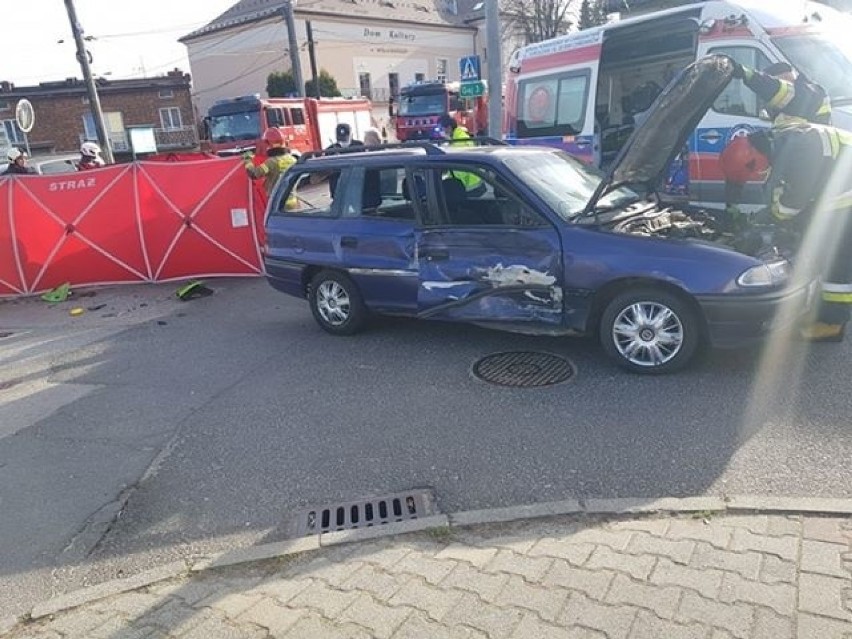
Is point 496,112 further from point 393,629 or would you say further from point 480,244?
point 393,629

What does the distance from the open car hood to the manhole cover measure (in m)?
1.21

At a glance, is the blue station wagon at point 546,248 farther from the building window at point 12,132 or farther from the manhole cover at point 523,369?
the building window at point 12,132

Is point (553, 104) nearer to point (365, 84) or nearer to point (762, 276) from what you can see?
point (762, 276)

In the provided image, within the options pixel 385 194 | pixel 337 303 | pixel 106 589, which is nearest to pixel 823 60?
pixel 385 194

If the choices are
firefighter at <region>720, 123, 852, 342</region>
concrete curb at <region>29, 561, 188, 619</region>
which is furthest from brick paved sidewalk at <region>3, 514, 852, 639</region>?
firefighter at <region>720, 123, 852, 342</region>

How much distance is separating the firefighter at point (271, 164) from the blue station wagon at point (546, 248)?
2.65m

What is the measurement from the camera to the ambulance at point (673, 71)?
7.61 meters

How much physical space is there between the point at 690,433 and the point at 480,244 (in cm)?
214

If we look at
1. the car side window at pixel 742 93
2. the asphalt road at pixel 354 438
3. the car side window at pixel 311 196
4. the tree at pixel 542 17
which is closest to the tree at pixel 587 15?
the tree at pixel 542 17

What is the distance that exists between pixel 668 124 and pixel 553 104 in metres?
5.64

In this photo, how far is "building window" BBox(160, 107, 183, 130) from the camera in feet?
150

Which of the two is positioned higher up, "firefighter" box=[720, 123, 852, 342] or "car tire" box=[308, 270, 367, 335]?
"firefighter" box=[720, 123, 852, 342]

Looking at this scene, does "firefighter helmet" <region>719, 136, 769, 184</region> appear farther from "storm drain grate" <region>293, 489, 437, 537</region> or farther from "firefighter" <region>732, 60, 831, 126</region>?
"storm drain grate" <region>293, 489, 437, 537</region>

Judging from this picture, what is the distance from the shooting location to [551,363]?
5.29 meters
